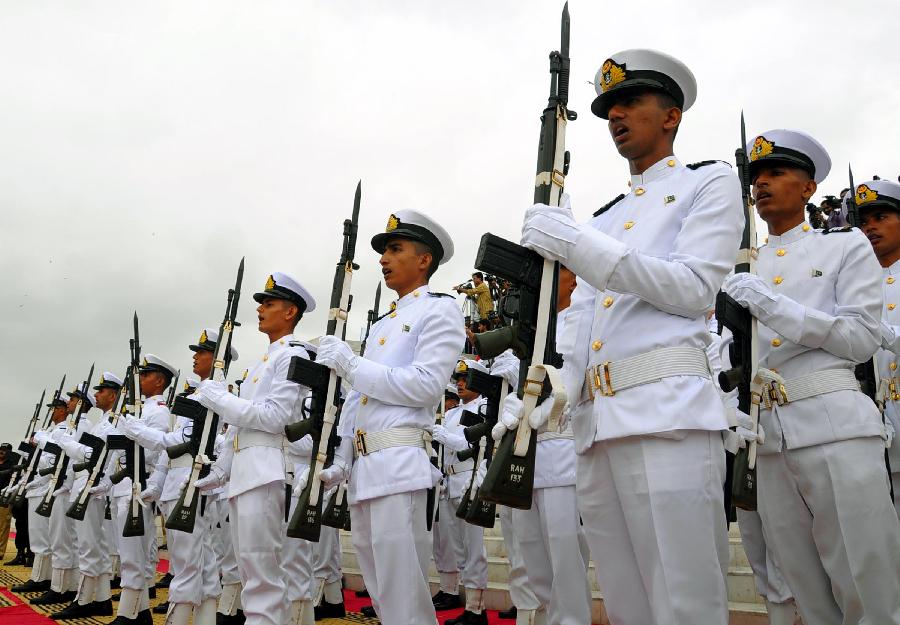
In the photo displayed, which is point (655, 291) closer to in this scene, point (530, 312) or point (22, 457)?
point (530, 312)

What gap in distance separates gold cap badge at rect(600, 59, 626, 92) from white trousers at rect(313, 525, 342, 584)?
21.0ft

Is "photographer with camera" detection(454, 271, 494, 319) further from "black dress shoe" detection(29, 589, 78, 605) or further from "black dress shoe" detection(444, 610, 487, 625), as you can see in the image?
"black dress shoe" detection(444, 610, 487, 625)

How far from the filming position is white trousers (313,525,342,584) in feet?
27.4

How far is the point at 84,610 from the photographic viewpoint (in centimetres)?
832

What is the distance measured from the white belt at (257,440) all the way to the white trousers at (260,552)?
0.29m

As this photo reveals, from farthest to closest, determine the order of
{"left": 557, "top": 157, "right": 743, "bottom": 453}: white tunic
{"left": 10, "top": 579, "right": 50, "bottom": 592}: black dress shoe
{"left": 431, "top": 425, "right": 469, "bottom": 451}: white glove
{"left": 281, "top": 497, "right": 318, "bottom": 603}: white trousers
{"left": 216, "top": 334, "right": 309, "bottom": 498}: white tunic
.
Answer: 1. {"left": 10, "top": 579, "right": 50, "bottom": 592}: black dress shoe
2. {"left": 431, "top": 425, "right": 469, "bottom": 451}: white glove
3. {"left": 281, "top": 497, "right": 318, "bottom": 603}: white trousers
4. {"left": 216, "top": 334, "right": 309, "bottom": 498}: white tunic
5. {"left": 557, "top": 157, "right": 743, "bottom": 453}: white tunic

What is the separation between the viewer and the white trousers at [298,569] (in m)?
6.82

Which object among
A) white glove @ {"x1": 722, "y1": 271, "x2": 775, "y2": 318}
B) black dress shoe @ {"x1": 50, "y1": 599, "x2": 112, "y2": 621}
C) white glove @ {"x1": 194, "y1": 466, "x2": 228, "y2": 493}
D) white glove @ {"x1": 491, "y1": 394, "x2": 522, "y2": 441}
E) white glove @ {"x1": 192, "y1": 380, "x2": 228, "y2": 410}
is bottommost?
black dress shoe @ {"x1": 50, "y1": 599, "x2": 112, "y2": 621}

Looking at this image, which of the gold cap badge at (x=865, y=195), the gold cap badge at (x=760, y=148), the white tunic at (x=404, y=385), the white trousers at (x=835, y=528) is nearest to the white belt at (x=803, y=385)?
the white trousers at (x=835, y=528)

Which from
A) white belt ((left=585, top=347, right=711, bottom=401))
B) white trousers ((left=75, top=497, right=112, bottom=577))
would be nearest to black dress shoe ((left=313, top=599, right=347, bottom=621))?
white trousers ((left=75, top=497, right=112, bottom=577))

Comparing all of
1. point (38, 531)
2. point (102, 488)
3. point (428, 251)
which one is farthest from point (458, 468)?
point (38, 531)

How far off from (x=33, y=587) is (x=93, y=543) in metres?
2.85

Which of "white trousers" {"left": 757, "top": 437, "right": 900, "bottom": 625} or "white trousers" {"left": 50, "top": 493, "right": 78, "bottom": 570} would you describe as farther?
"white trousers" {"left": 50, "top": 493, "right": 78, "bottom": 570}

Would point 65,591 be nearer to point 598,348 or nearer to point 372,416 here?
point 372,416
